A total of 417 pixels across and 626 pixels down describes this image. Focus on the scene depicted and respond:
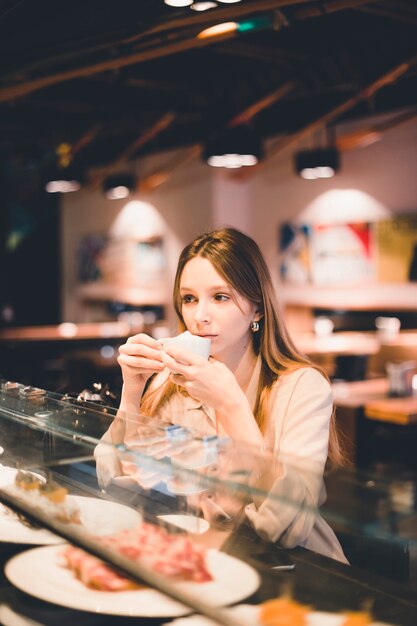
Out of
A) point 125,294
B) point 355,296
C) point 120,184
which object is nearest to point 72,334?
point 120,184

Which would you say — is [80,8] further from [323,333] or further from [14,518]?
[323,333]

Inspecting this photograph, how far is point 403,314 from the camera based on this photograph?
7379mm

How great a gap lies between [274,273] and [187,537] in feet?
24.3

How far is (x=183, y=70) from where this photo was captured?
656 cm

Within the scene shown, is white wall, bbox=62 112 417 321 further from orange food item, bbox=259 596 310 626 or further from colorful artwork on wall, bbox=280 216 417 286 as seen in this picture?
orange food item, bbox=259 596 310 626

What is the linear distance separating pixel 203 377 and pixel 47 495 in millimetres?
475

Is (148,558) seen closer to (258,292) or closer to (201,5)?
(258,292)

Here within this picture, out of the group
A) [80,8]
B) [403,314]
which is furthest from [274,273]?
[80,8]

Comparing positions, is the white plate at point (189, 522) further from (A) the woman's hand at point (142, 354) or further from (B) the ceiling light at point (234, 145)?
(B) the ceiling light at point (234, 145)

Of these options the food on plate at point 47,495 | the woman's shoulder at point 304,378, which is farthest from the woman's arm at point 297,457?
the food on plate at point 47,495

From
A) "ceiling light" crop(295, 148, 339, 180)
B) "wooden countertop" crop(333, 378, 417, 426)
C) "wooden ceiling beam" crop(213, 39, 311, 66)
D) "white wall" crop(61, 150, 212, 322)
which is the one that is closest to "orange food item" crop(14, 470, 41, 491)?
"wooden countertop" crop(333, 378, 417, 426)

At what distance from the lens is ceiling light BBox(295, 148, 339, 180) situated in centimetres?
677

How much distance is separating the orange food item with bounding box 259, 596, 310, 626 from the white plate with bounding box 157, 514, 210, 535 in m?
0.25

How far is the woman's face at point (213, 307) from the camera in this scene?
6.47 feet
